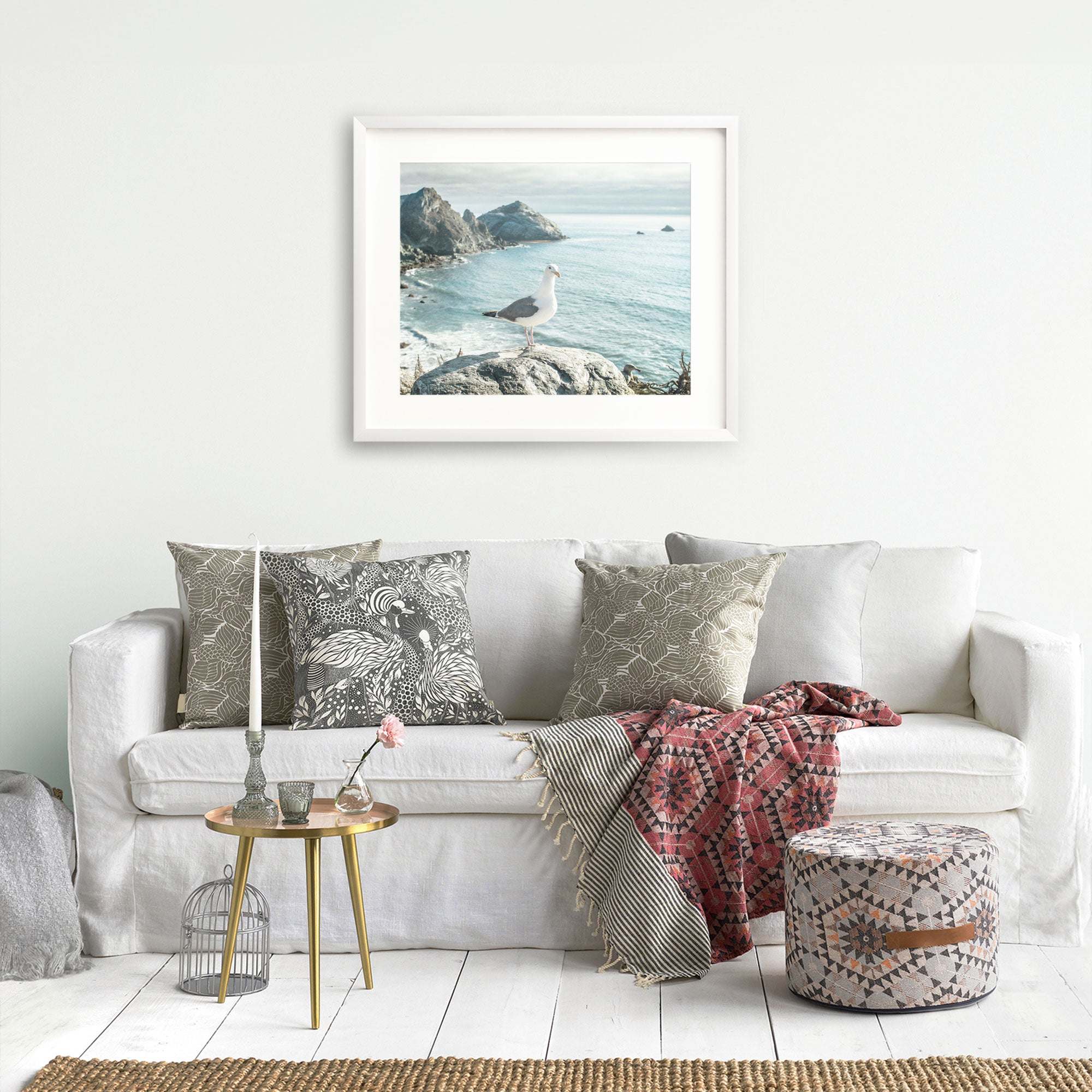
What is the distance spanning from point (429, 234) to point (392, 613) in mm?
1305

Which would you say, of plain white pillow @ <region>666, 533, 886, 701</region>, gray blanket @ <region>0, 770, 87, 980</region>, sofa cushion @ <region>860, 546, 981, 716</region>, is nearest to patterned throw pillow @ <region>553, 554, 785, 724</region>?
plain white pillow @ <region>666, 533, 886, 701</region>

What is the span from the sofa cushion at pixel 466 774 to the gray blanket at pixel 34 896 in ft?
0.71

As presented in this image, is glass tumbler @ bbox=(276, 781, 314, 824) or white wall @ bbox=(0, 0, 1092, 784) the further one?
white wall @ bbox=(0, 0, 1092, 784)

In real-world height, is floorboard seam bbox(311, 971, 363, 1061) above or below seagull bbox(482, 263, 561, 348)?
below

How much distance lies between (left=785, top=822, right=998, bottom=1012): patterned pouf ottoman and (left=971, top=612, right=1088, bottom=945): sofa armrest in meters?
0.41

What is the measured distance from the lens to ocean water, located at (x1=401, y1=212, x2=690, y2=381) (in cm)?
359

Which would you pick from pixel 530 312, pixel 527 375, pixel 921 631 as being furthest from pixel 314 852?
pixel 530 312

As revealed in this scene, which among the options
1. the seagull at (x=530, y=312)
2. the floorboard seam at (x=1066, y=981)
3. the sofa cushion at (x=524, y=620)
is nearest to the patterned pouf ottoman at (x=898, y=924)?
the floorboard seam at (x=1066, y=981)

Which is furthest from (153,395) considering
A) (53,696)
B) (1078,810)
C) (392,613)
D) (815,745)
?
(1078,810)

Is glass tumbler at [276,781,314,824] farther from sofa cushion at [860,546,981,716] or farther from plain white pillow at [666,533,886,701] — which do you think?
sofa cushion at [860,546,981,716]

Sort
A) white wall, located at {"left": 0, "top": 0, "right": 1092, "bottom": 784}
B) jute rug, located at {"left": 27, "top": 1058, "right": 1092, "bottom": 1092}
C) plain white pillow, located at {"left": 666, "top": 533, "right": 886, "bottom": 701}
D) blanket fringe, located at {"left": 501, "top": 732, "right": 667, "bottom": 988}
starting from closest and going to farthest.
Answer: jute rug, located at {"left": 27, "top": 1058, "right": 1092, "bottom": 1092} < blanket fringe, located at {"left": 501, "top": 732, "right": 667, "bottom": 988} < plain white pillow, located at {"left": 666, "top": 533, "right": 886, "bottom": 701} < white wall, located at {"left": 0, "top": 0, "right": 1092, "bottom": 784}

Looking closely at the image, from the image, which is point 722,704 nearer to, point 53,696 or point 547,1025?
point 547,1025

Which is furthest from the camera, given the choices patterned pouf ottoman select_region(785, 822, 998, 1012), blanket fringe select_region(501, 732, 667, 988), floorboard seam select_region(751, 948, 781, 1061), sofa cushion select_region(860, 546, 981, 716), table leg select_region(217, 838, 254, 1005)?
sofa cushion select_region(860, 546, 981, 716)

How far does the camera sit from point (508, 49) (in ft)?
11.7
